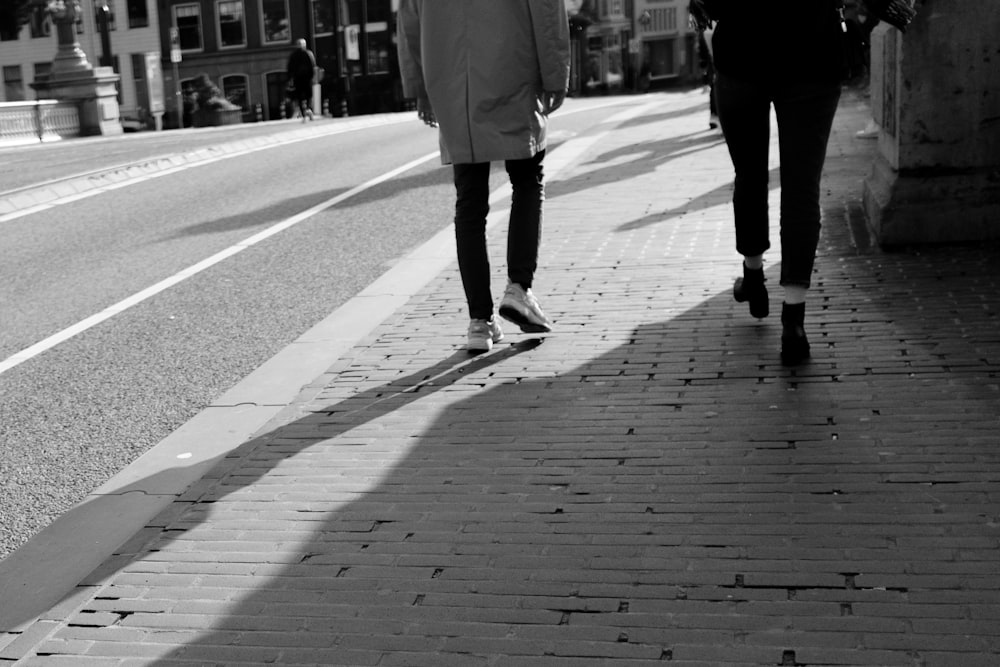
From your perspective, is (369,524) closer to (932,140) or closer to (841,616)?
(841,616)

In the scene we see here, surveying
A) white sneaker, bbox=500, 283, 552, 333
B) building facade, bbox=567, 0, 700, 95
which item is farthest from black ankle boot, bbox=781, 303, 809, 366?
building facade, bbox=567, 0, 700, 95

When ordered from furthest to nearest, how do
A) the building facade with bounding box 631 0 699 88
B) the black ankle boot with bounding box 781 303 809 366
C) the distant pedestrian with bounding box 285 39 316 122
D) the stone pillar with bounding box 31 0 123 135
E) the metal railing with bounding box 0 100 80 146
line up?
1. the building facade with bounding box 631 0 699 88
2. the distant pedestrian with bounding box 285 39 316 122
3. the stone pillar with bounding box 31 0 123 135
4. the metal railing with bounding box 0 100 80 146
5. the black ankle boot with bounding box 781 303 809 366

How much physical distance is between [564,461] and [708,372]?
3.36 ft

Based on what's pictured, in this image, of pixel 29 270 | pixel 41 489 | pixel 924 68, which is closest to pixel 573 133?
pixel 29 270

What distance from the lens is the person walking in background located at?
5.23 m

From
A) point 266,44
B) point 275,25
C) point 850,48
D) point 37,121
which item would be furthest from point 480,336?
point 275,25

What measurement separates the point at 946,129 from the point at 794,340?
244cm

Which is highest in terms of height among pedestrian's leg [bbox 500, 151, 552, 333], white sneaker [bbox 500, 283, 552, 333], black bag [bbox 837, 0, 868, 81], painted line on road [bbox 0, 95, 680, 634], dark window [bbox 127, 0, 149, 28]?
dark window [bbox 127, 0, 149, 28]

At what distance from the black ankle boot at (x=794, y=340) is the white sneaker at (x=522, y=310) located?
107cm

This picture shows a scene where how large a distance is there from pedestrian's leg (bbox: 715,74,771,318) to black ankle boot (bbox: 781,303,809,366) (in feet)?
1.82

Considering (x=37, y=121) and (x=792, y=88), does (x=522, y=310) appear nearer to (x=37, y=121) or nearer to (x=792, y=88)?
(x=792, y=88)

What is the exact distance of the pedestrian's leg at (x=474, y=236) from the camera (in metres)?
5.36

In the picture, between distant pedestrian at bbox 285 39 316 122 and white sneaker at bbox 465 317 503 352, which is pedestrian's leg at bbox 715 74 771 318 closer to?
white sneaker at bbox 465 317 503 352

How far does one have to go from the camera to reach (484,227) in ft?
17.8
